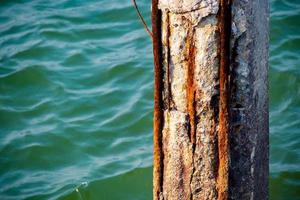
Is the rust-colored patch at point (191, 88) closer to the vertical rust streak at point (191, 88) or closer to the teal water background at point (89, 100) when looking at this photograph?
the vertical rust streak at point (191, 88)

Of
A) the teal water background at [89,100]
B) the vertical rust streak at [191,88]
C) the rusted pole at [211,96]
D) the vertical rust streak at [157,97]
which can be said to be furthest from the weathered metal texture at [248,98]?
the teal water background at [89,100]

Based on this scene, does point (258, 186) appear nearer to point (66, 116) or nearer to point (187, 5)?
point (187, 5)

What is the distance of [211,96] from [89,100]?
10.8 ft

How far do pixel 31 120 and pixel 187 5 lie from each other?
340 cm

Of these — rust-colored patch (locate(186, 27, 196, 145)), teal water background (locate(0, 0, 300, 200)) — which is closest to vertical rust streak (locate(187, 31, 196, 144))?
rust-colored patch (locate(186, 27, 196, 145))

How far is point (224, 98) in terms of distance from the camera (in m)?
1.85

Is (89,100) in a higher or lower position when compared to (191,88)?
lower

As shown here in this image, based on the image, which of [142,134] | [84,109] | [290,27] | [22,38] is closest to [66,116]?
[84,109]

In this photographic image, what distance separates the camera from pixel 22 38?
6.16 meters

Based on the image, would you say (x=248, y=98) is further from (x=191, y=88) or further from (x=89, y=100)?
(x=89, y=100)

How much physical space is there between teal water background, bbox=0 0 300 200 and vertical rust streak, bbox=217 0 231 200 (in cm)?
212

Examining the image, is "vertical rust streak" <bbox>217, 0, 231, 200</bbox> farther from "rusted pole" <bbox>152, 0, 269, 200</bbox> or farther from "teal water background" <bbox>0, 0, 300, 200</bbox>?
"teal water background" <bbox>0, 0, 300, 200</bbox>

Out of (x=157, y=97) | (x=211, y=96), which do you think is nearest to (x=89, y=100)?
(x=157, y=97)

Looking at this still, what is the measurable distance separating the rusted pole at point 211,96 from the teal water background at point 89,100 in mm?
2091
